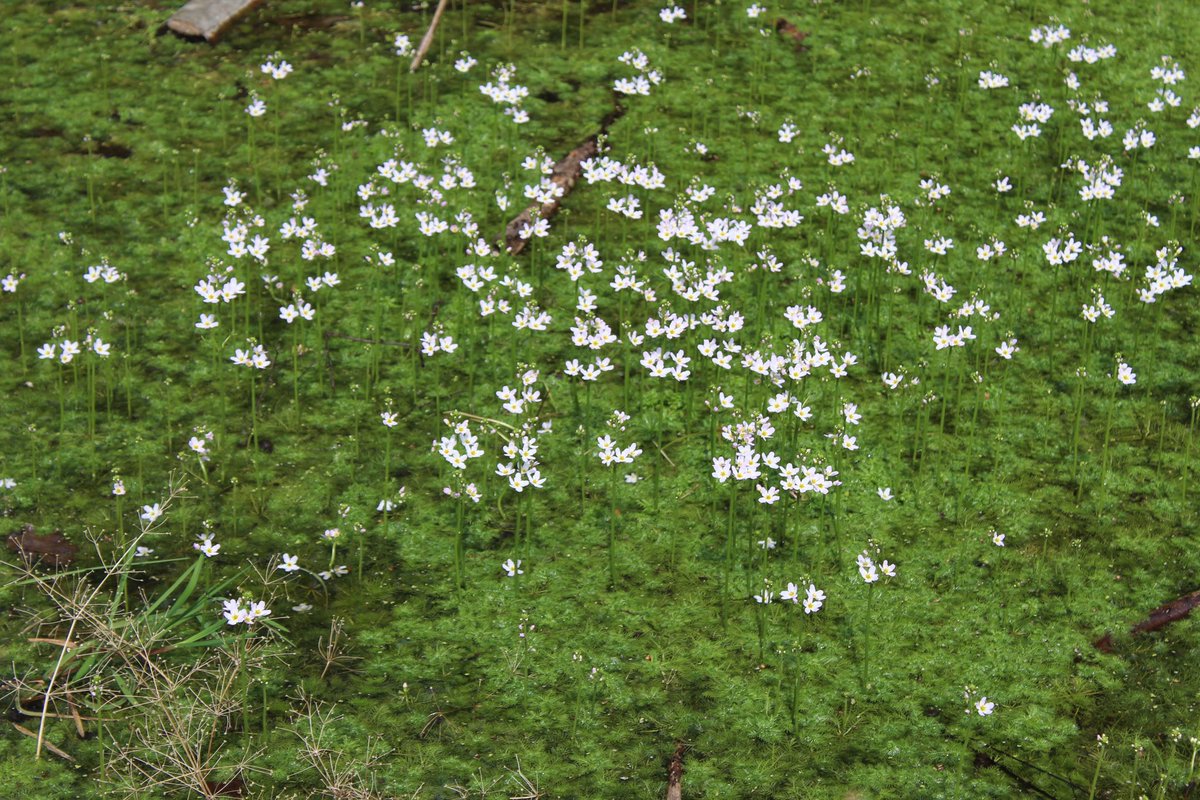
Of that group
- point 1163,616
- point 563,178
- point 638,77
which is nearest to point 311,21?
point 638,77

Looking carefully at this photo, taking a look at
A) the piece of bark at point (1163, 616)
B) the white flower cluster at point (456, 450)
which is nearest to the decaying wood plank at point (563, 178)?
the white flower cluster at point (456, 450)

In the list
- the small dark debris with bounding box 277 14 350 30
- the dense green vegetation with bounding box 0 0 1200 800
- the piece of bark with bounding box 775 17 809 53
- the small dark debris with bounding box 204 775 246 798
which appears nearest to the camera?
the small dark debris with bounding box 204 775 246 798

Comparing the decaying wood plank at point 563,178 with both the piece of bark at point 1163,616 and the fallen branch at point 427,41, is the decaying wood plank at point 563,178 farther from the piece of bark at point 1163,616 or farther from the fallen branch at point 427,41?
the piece of bark at point 1163,616

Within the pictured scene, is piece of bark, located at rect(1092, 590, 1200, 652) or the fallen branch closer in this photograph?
piece of bark, located at rect(1092, 590, 1200, 652)

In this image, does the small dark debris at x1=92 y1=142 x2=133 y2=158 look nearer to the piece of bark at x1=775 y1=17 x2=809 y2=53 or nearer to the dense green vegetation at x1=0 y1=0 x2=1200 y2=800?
the dense green vegetation at x1=0 y1=0 x2=1200 y2=800

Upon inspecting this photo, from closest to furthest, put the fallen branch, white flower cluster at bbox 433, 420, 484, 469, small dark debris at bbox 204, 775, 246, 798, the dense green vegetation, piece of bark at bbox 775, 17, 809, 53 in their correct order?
small dark debris at bbox 204, 775, 246, 798 → the dense green vegetation → white flower cluster at bbox 433, 420, 484, 469 → the fallen branch → piece of bark at bbox 775, 17, 809, 53

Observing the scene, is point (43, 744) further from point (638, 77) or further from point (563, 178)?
point (638, 77)

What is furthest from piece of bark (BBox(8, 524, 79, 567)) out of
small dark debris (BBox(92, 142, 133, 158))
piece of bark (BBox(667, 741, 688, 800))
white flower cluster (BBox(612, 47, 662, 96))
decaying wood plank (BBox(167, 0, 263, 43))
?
decaying wood plank (BBox(167, 0, 263, 43))
